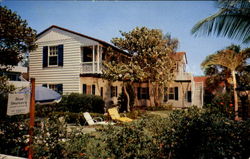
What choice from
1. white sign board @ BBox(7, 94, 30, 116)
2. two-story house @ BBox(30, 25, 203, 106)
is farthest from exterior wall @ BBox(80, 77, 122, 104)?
white sign board @ BBox(7, 94, 30, 116)

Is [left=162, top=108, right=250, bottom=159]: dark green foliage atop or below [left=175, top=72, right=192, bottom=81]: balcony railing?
below

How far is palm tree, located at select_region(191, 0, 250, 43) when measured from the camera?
15.3 feet

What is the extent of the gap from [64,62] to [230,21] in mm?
13743

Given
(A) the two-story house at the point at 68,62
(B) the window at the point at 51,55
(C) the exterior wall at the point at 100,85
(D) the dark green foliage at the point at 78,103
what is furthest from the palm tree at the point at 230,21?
(B) the window at the point at 51,55

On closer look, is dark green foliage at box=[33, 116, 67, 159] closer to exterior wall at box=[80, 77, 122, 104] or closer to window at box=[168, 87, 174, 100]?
exterior wall at box=[80, 77, 122, 104]

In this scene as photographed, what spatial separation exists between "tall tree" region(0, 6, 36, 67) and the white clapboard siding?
5.34 meters

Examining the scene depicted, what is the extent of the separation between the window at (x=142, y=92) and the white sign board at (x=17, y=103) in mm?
19920

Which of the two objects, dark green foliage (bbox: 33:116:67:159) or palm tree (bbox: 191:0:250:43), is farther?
palm tree (bbox: 191:0:250:43)

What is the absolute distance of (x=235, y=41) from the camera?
4898 millimetres

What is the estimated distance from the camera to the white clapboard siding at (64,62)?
15.2 metres

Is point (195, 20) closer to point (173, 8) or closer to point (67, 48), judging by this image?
point (173, 8)

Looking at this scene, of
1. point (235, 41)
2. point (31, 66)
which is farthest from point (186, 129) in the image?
point (31, 66)

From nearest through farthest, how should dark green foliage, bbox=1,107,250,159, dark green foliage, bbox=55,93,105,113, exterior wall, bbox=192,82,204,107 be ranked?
dark green foliage, bbox=1,107,250,159 → dark green foliage, bbox=55,93,105,113 → exterior wall, bbox=192,82,204,107

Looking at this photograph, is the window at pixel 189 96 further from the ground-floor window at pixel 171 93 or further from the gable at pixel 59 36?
the gable at pixel 59 36
